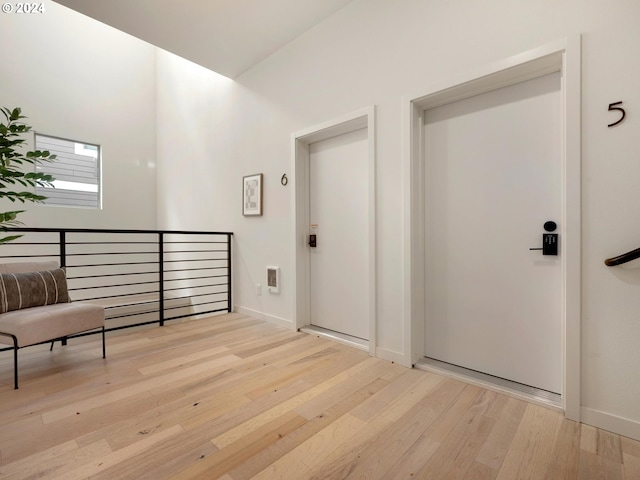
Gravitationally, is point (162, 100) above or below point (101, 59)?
below

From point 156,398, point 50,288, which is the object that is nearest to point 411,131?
point 156,398

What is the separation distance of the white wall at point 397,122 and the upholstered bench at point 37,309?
1693 mm

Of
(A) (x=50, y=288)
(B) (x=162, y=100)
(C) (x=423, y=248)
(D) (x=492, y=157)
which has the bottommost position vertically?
(A) (x=50, y=288)


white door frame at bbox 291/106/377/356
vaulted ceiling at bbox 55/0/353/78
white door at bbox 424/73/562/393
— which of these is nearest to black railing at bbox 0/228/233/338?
white door frame at bbox 291/106/377/356

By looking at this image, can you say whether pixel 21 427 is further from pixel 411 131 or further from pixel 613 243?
pixel 613 243

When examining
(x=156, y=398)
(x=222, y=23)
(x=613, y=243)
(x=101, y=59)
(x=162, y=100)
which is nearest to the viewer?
(x=613, y=243)

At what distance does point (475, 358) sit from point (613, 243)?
3.52ft

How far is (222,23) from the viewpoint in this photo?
9.23 ft

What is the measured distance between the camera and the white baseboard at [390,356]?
7.48 ft

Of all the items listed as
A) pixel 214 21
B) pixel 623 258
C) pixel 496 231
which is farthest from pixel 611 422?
pixel 214 21

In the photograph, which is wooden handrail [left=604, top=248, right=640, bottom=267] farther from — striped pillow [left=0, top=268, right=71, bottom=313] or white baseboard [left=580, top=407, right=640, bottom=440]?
striped pillow [left=0, top=268, right=71, bottom=313]

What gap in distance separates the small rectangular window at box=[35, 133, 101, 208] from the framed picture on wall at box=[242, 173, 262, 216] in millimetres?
2963

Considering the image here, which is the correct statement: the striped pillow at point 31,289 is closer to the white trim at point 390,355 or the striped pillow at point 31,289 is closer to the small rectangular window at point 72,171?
the white trim at point 390,355

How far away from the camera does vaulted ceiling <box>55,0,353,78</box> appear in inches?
101
